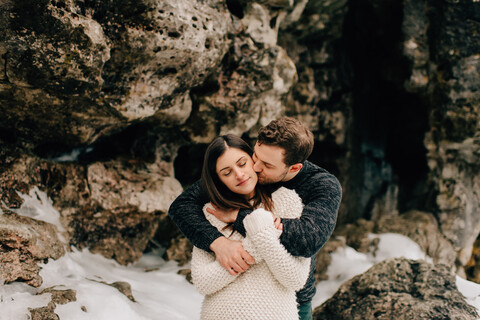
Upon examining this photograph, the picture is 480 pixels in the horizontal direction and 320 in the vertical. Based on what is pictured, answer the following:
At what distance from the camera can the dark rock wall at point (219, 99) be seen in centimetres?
311

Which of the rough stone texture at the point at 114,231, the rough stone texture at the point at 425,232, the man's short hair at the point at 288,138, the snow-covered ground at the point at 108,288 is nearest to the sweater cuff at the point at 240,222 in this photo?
the man's short hair at the point at 288,138

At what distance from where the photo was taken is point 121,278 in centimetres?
376

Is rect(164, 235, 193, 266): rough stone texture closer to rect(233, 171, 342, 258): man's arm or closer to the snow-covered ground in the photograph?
the snow-covered ground

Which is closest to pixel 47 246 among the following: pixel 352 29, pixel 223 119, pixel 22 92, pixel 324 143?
pixel 22 92

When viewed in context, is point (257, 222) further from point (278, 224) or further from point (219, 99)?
point (219, 99)

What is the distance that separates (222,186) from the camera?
251 centimetres

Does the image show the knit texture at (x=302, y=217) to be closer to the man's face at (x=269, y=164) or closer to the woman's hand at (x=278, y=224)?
the woman's hand at (x=278, y=224)

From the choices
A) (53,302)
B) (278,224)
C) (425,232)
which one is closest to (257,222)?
(278,224)

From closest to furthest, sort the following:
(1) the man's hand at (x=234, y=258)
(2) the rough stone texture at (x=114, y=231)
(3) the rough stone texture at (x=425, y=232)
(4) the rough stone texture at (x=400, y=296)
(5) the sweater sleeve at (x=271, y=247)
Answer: (5) the sweater sleeve at (x=271, y=247)
(1) the man's hand at (x=234, y=258)
(4) the rough stone texture at (x=400, y=296)
(2) the rough stone texture at (x=114, y=231)
(3) the rough stone texture at (x=425, y=232)

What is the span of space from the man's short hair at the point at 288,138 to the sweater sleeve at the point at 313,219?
0.22 metres

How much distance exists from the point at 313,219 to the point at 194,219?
715 millimetres

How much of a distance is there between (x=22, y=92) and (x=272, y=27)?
110 inches

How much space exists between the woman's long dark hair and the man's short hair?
0.18 meters

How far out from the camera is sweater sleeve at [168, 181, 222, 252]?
238cm
